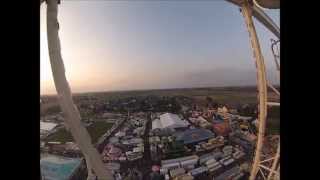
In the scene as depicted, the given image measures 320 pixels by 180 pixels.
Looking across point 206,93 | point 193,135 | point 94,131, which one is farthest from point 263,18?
point 94,131

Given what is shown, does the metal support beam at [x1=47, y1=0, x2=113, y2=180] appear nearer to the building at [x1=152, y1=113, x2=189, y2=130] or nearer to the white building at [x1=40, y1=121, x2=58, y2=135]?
the white building at [x1=40, y1=121, x2=58, y2=135]

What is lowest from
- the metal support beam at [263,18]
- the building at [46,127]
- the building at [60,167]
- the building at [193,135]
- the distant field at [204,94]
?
the building at [60,167]

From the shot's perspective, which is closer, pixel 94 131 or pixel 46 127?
pixel 46 127

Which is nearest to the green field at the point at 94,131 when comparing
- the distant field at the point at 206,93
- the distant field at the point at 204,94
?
the distant field at the point at 204,94

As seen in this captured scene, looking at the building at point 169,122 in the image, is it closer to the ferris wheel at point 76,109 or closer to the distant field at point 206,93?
the distant field at point 206,93

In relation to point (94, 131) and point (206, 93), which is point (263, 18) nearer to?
point (206, 93)

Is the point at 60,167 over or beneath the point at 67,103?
beneath

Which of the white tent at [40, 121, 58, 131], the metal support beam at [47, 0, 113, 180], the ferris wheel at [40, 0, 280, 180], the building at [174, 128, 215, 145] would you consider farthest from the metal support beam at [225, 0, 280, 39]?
the white tent at [40, 121, 58, 131]

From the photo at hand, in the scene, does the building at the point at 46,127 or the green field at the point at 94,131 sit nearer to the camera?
the building at the point at 46,127
